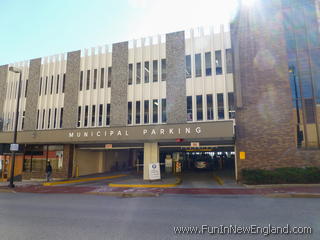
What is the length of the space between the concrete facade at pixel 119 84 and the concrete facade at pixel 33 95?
880cm

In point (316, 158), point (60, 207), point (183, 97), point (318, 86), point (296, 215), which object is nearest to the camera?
point (296, 215)

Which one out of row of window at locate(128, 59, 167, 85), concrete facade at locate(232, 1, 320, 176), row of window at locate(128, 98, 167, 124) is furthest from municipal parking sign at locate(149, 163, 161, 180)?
row of window at locate(128, 59, 167, 85)

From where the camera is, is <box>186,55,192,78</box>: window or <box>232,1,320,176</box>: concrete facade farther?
<box>186,55,192,78</box>: window

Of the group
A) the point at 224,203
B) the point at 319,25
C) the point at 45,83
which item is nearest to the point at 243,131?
the point at 224,203

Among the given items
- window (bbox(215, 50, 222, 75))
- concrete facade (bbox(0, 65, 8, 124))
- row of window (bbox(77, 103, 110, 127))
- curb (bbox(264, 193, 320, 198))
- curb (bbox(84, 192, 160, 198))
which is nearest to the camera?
curb (bbox(264, 193, 320, 198))

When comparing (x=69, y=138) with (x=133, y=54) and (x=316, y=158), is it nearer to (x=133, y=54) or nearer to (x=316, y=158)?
(x=133, y=54)

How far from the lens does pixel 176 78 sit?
1761 cm

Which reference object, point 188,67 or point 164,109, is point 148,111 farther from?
point 188,67

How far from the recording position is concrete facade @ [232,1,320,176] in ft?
48.8

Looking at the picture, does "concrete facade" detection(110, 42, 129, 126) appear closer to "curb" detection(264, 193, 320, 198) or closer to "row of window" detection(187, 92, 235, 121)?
"row of window" detection(187, 92, 235, 121)

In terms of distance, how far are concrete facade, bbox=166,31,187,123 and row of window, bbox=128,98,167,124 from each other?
546mm

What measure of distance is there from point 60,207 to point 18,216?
1.70 m

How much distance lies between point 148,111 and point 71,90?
27.8 feet

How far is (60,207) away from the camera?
30.0 ft
